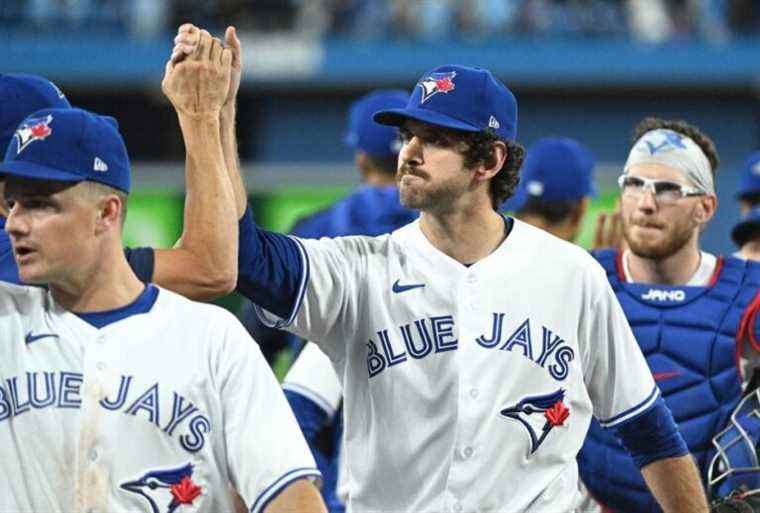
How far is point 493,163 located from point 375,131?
2712mm

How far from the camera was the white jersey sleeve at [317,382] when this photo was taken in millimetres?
6633

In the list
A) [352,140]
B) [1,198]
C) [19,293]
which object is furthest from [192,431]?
[352,140]

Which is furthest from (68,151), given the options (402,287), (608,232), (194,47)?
(608,232)

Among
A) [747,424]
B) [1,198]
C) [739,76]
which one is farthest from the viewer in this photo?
[739,76]

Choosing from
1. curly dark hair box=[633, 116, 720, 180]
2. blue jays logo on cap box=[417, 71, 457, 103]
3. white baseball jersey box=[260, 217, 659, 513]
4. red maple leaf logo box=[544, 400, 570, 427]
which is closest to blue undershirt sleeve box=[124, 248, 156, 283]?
white baseball jersey box=[260, 217, 659, 513]

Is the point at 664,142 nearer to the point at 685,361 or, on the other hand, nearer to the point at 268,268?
the point at 685,361

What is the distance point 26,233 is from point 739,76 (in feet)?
60.6

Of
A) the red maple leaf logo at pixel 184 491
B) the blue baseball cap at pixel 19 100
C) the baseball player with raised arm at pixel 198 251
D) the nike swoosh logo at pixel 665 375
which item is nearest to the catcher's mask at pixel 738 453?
the nike swoosh logo at pixel 665 375

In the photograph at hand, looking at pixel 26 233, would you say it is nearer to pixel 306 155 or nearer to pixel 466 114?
pixel 466 114

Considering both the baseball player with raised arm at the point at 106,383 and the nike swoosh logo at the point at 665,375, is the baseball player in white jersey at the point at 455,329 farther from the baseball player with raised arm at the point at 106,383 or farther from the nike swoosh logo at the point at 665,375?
the nike swoosh logo at the point at 665,375

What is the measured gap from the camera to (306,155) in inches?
909

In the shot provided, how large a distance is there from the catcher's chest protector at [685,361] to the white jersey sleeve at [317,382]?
1055 millimetres

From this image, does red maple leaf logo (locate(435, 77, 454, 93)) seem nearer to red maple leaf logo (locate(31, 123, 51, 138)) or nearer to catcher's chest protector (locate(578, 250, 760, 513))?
red maple leaf logo (locate(31, 123, 51, 138))

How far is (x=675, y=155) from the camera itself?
6.40m
